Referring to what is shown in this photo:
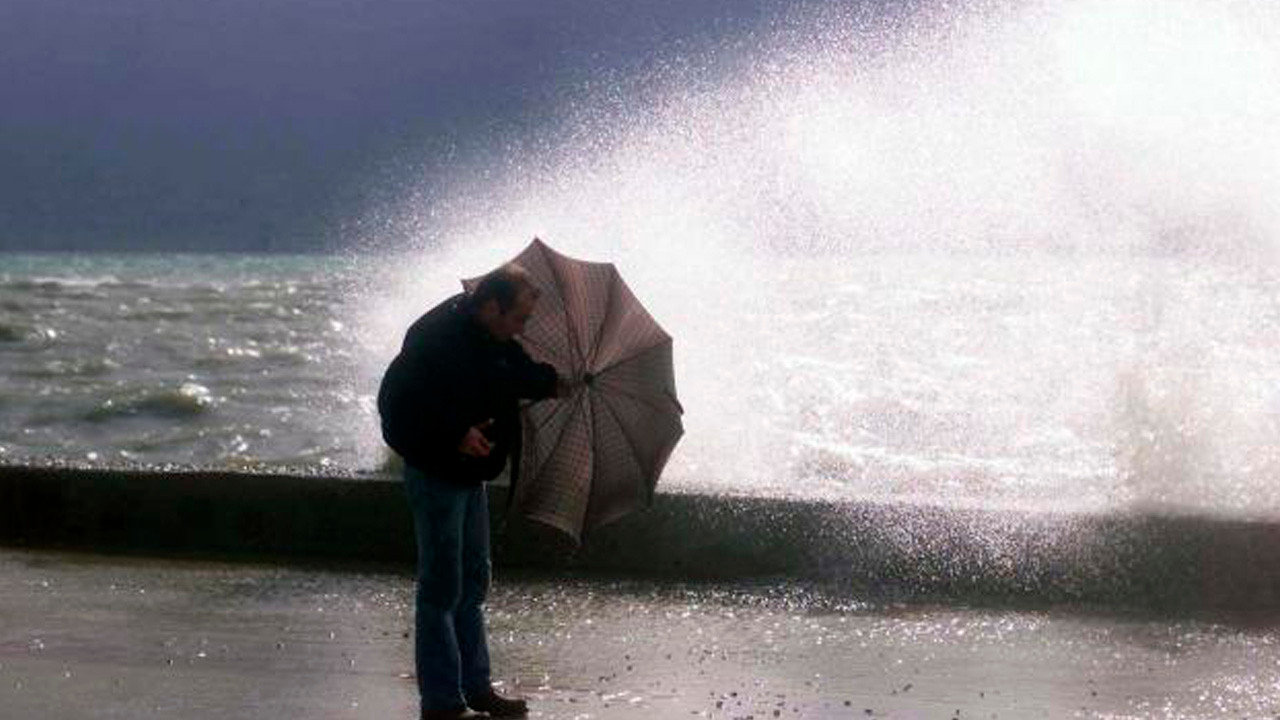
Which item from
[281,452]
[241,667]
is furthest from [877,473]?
[241,667]

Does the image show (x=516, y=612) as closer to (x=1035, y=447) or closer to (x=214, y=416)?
(x=1035, y=447)

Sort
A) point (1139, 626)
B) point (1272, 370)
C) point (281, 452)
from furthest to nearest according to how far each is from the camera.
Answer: point (1272, 370) → point (281, 452) → point (1139, 626)

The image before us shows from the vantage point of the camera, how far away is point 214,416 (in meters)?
25.6

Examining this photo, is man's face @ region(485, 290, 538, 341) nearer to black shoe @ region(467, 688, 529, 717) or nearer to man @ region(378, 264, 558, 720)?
man @ region(378, 264, 558, 720)

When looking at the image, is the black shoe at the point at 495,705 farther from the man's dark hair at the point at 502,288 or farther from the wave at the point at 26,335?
the wave at the point at 26,335

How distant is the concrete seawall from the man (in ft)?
8.77

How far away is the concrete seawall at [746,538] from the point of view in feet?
26.4

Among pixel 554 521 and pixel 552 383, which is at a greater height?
pixel 552 383

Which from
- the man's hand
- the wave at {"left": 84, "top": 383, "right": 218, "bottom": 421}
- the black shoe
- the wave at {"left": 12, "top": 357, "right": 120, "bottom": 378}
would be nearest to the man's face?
the man's hand

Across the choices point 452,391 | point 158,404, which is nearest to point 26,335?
point 158,404

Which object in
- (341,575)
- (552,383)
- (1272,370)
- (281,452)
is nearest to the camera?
(552,383)

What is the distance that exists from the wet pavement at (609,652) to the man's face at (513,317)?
104cm

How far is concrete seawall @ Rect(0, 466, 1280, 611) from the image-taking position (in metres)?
8.05

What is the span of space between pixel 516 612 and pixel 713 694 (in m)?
1.64
